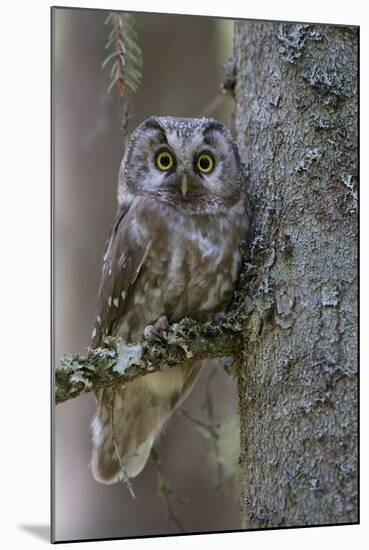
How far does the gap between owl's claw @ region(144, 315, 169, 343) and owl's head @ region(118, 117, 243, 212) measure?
383mm

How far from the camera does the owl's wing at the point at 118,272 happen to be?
2.57 metres

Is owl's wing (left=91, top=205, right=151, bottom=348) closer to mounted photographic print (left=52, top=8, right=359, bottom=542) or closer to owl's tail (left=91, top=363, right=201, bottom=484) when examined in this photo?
mounted photographic print (left=52, top=8, right=359, bottom=542)

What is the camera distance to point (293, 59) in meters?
2.59

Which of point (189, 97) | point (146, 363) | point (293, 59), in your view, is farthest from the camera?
point (189, 97)

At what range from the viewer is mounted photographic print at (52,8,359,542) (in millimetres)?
2475

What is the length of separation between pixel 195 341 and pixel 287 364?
11.8 inches

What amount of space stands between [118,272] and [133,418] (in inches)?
23.2

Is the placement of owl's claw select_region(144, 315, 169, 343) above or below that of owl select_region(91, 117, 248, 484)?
below

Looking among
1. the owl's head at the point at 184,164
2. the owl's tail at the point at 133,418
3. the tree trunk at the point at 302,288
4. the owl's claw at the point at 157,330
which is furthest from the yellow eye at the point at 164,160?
the owl's tail at the point at 133,418

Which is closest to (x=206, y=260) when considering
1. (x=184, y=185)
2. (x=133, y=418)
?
(x=184, y=185)

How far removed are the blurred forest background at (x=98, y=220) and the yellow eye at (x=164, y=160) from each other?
20 cm

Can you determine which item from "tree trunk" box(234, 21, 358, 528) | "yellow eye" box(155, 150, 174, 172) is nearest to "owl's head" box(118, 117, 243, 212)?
"yellow eye" box(155, 150, 174, 172)

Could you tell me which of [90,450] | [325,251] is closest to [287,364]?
[325,251]

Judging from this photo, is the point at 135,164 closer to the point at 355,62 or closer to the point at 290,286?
the point at 290,286
